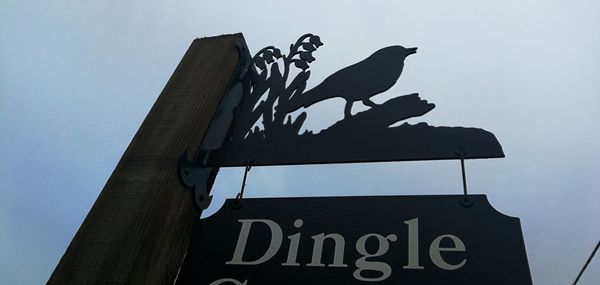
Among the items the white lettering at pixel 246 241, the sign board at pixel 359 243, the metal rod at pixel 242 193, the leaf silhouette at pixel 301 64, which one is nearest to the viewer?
the sign board at pixel 359 243

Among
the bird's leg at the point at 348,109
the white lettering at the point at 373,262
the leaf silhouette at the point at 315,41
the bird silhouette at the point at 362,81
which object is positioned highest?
the leaf silhouette at the point at 315,41

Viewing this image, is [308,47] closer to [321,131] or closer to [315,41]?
[315,41]

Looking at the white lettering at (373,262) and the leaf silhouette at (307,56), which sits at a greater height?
the leaf silhouette at (307,56)

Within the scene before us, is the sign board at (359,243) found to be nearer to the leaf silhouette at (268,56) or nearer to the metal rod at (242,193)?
the metal rod at (242,193)

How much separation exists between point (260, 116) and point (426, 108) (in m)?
0.50

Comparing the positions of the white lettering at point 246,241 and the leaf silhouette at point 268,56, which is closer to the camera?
the white lettering at point 246,241

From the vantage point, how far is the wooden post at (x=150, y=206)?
1.18 metres

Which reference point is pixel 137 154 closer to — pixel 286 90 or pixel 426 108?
pixel 286 90

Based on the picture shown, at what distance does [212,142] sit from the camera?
1533 millimetres

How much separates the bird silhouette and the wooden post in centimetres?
28

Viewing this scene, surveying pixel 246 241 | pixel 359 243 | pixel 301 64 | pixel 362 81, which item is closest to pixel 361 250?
pixel 359 243

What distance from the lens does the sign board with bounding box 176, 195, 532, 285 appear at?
1094mm

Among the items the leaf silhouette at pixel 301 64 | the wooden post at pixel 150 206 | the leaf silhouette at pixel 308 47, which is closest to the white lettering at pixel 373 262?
the wooden post at pixel 150 206

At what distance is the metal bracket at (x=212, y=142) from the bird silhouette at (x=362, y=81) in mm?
198
